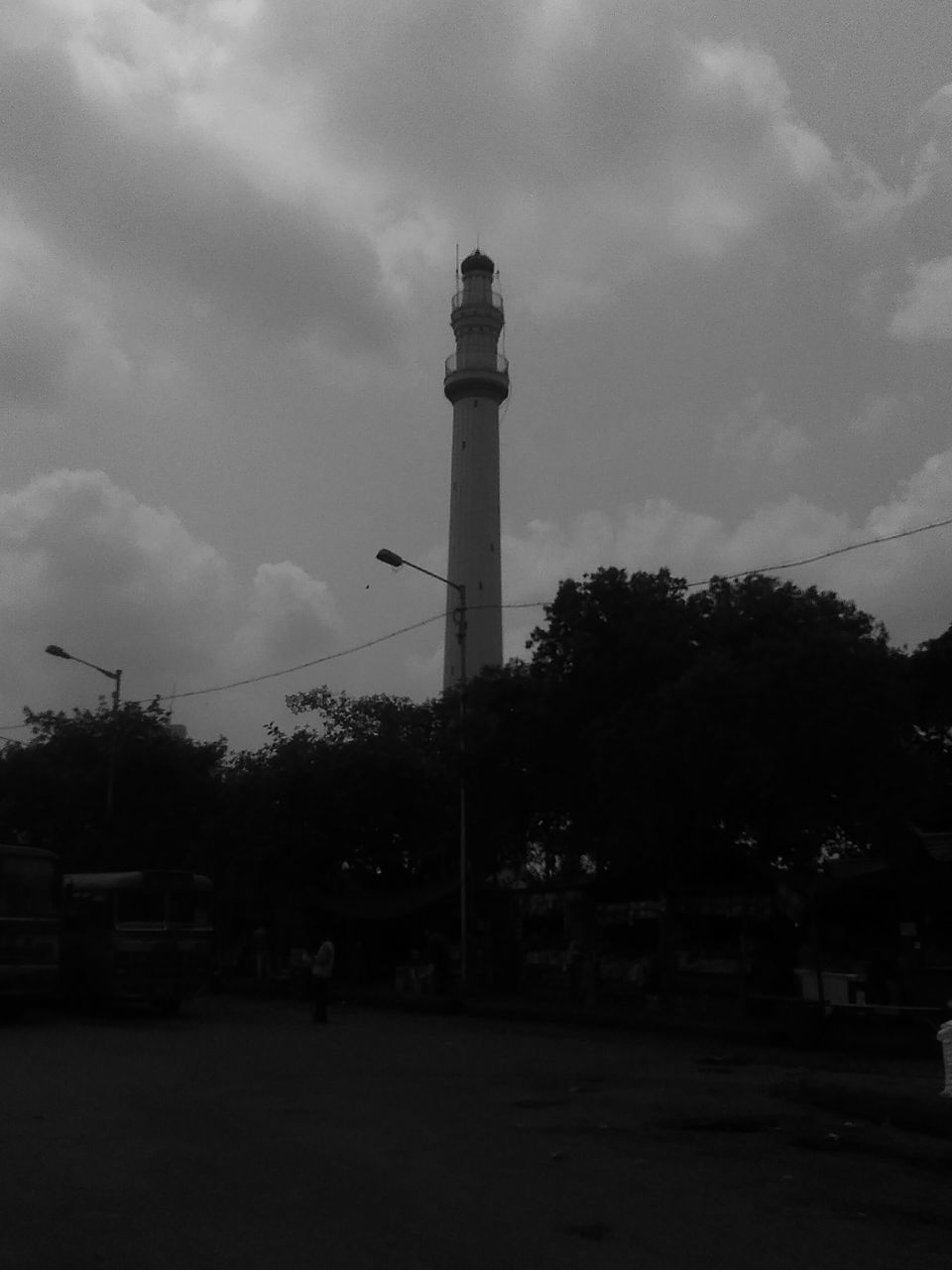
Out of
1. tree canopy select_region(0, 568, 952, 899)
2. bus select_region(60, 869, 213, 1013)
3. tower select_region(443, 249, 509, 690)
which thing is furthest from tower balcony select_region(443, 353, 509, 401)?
bus select_region(60, 869, 213, 1013)

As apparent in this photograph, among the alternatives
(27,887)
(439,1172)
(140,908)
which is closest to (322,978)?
(140,908)

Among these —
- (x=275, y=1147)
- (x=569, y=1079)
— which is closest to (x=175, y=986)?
(x=569, y=1079)

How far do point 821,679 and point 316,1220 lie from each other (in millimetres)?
15384

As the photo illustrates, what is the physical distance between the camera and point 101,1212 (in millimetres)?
7555

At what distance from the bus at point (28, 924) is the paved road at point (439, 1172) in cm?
638

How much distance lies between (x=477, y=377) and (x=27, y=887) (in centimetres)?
3599

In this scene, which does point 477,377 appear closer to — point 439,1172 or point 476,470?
point 476,470

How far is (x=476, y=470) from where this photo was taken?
5322cm

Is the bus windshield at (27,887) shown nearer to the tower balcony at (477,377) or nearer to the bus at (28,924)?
the bus at (28,924)

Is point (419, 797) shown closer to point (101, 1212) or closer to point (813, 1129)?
point (813, 1129)

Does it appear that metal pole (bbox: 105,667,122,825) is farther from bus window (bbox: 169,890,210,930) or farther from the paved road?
the paved road

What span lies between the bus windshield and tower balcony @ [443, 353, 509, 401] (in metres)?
35.3

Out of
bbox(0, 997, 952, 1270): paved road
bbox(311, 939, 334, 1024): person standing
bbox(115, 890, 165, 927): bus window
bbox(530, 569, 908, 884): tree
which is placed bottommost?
bbox(0, 997, 952, 1270): paved road

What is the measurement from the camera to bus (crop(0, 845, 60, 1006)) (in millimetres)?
21859
